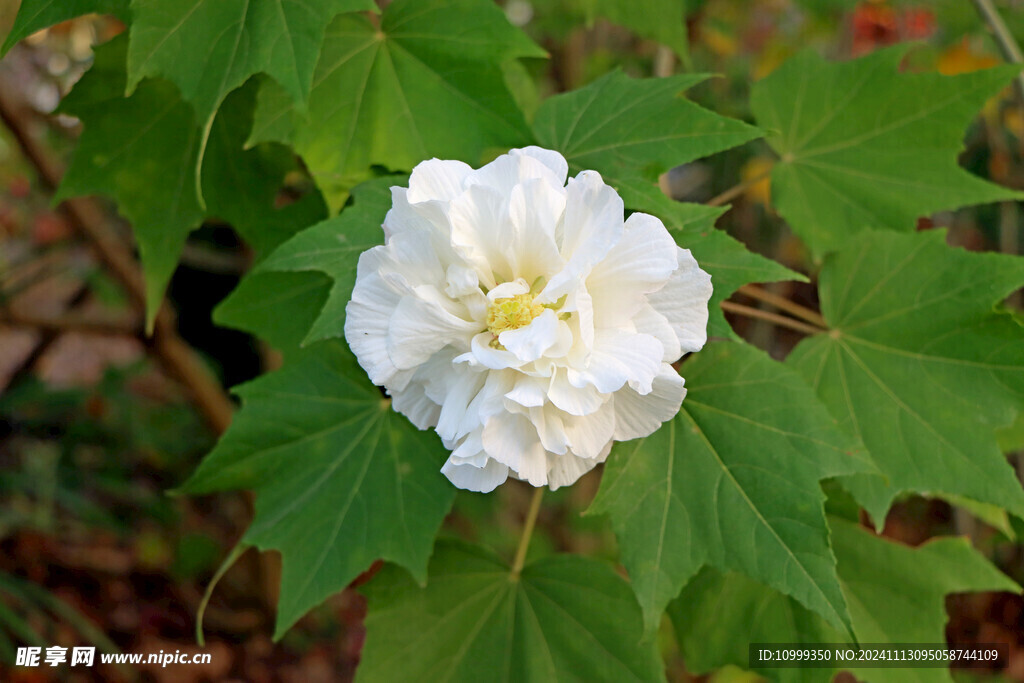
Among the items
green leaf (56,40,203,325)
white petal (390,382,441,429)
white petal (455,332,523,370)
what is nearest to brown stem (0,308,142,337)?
green leaf (56,40,203,325)

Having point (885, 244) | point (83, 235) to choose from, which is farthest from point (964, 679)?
point (83, 235)

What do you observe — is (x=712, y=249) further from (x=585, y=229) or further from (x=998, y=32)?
(x=998, y=32)

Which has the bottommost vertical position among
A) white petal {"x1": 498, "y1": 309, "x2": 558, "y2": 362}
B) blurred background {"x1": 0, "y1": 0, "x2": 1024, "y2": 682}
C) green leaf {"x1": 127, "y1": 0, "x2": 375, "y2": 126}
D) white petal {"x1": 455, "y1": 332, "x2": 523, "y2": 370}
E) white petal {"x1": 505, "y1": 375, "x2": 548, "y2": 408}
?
blurred background {"x1": 0, "y1": 0, "x2": 1024, "y2": 682}

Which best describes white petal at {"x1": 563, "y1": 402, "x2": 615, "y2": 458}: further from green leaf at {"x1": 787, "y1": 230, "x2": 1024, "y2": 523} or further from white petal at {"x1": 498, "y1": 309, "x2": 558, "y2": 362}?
green leaf at {"x1": 787, "y1": 230, "x2": 1024, "y2": 523}

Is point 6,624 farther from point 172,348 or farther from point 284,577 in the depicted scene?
point 284,577

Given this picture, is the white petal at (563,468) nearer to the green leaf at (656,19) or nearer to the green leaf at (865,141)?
the green leaf at (865,141)
